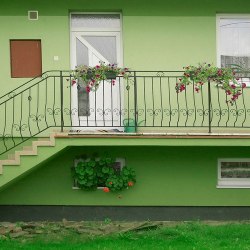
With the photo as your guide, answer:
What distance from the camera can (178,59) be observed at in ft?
34.9

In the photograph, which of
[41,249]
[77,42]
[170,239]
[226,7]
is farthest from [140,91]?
[41,249]

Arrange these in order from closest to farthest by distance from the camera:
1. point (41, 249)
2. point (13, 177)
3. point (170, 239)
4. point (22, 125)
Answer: point (41, 249) < point (170, 239) < point (13, 177) < point (22, 125)

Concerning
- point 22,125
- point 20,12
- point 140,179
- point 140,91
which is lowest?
point 140,179

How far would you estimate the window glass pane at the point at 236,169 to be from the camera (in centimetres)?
1077

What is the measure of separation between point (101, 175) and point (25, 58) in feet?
9.33

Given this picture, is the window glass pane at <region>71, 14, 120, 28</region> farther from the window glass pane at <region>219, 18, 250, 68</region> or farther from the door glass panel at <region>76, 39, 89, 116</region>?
the window glass pane at <region>219, 18, 250, 68</region>

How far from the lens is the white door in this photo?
1070 centimetres

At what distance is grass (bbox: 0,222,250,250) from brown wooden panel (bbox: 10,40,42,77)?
3.42 meters

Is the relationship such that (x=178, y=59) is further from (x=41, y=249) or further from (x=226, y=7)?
(x=41, y=249)

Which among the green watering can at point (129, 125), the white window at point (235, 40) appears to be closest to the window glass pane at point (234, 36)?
the white window at point (235, 40)

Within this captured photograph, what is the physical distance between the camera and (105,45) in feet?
35.6

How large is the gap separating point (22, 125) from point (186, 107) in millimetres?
3328

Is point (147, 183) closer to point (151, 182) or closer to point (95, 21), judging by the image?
point (151, 182)

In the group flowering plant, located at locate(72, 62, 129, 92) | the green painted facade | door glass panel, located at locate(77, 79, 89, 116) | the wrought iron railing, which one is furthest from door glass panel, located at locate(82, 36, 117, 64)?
the green painted facade
